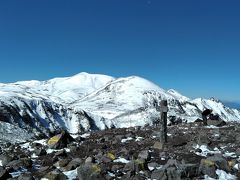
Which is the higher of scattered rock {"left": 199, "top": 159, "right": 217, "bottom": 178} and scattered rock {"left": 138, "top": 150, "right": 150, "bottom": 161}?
scattered rock {"left": 138, "top": 150, "right": 150, "bottom": 161}

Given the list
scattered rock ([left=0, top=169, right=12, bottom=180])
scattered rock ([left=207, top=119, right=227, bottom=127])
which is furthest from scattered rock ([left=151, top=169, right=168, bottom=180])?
scattered rock ([left=207, top=119, right=227, bottom=127])

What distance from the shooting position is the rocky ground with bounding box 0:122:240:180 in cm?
1753

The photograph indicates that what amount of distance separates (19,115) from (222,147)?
9773cm

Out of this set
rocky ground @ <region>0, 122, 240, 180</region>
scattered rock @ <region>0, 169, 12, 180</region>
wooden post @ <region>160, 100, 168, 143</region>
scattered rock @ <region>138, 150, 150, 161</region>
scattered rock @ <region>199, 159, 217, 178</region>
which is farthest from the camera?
wooden post @ <region>160, 100, 168, 143</region>

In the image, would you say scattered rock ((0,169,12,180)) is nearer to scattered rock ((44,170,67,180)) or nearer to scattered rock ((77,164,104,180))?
scattered rock ((44,170,67,180))

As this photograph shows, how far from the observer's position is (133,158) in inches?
829

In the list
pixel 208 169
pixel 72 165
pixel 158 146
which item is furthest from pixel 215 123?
pixel 72 165

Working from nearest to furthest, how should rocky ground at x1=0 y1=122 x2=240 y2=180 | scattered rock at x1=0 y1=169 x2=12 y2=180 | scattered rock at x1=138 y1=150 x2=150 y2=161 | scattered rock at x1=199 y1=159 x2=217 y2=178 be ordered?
scattered rock at x1=0 y1=169 x2=12 y2=180 < rocky ground at x1=0 y1=122 x2=240 y2=180 < scattered rock at x1=199 y1=159 x2=217 y2=178 < scattered rock at x1=138 y1=150 x2=150 y2=161

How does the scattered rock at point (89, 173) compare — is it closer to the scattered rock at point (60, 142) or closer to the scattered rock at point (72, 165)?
the scattered rock at point (72, 165)

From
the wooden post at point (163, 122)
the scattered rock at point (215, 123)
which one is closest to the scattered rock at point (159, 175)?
the wooden post at point (163, 122)

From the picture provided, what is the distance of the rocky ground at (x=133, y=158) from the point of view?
17.5 metres

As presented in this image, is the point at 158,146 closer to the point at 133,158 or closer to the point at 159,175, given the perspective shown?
the point at 133,158

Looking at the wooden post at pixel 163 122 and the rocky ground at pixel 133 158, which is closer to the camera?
the rocky ground at pixel 133 158

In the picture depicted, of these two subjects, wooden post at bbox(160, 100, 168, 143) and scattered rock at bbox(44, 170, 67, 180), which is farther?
wooden post at bbox(160, 100, 168, 143)
